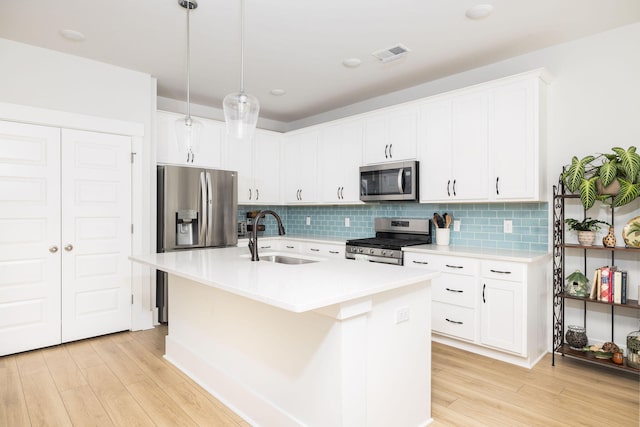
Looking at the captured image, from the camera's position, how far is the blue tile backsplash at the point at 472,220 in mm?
3311

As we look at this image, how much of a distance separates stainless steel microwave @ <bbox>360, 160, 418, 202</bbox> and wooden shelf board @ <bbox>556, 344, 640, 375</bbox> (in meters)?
1.81

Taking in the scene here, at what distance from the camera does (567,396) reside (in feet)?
7.95

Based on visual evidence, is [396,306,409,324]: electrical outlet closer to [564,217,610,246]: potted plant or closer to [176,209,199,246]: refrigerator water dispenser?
[564,217,610,246]: potted plant

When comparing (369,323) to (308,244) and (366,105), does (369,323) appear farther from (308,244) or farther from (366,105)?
(366,105)

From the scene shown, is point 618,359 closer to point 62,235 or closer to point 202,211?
point 202,211

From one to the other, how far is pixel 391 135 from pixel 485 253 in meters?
1.63

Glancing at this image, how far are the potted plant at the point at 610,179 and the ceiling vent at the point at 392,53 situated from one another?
5.43ft

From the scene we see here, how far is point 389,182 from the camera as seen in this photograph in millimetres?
4000

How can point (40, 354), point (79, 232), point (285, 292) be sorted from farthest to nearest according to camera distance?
point (79, 232), point (40, 354), point (285, 292)

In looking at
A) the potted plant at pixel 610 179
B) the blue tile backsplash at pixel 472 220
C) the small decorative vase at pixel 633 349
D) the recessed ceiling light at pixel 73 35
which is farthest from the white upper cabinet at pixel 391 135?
the recessed ceiling light at pixel 73 35

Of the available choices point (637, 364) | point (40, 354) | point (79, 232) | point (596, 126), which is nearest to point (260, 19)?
point (79, 232)

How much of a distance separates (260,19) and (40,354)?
3.37 meters

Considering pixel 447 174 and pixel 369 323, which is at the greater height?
pixel 447 174

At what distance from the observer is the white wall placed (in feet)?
10.4
